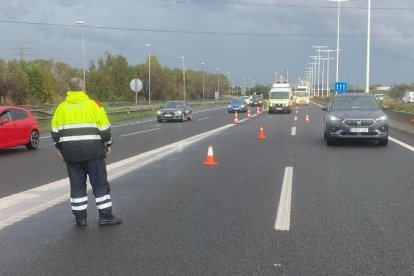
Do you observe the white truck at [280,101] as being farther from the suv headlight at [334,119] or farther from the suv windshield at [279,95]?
the suv headlight at [334,119]

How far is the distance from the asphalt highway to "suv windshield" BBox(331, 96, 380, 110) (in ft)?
14.8

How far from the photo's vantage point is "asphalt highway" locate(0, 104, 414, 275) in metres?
5.00

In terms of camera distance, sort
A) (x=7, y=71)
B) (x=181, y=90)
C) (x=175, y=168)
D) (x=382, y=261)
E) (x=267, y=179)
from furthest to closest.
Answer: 1. (x=181, y=90)
2. (x=7, y=71)
3. (x=175, y=168)
4. (x=267, y=179)
5. (x=382, y=261)

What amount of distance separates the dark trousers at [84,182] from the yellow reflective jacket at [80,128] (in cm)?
14

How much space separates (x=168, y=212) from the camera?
7.22 metres

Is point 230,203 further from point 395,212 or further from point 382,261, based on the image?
point 382,261

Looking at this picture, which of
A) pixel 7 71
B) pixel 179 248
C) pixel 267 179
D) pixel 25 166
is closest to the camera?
pixel 179 248

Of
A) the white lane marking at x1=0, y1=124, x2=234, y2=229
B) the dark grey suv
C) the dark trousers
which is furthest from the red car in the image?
the dark trousers

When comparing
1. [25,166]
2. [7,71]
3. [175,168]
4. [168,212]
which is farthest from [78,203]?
[7,71]

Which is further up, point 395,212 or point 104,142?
point 104,142

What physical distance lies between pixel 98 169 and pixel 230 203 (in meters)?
2.22

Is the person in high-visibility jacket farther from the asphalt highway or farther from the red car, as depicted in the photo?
the red car

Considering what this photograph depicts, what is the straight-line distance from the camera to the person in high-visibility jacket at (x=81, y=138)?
6.27 meters

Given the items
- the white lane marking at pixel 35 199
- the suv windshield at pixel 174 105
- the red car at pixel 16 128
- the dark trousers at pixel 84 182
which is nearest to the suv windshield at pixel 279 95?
the suv windshield at pixel 174 105
